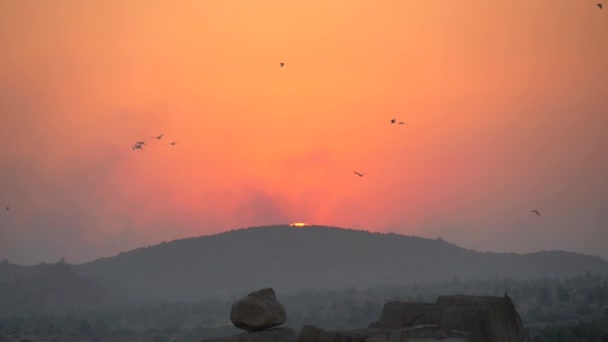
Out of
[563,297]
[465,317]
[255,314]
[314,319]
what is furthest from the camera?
[314,319]

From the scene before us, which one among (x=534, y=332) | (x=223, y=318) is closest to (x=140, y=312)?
(x=223, y=318)

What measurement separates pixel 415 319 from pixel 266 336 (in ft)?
14.6

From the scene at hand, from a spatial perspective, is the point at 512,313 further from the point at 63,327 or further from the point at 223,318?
the point at 223,318

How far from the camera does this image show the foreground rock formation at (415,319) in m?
27.1

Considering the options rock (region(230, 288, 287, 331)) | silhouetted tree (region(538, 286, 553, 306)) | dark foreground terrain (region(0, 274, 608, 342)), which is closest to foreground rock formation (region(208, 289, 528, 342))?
rock (region(230, 288, 287, 331))

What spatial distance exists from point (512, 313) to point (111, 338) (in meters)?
90.4

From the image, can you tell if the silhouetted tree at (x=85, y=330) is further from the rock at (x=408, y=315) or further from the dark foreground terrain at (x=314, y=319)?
the rock at (x=408, y=315)

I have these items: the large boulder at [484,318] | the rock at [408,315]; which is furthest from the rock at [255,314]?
the large boulder at [484,318]

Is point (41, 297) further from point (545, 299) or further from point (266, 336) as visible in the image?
point (266, 336)

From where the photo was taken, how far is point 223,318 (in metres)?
148

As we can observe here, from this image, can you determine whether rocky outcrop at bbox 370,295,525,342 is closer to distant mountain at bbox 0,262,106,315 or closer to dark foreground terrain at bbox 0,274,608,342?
dark foreground terrain at bbox 0,274,608,342

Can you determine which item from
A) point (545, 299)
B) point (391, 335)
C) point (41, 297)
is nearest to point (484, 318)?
point (391, 335)

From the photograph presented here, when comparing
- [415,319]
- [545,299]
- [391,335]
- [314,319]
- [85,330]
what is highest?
[85,330]

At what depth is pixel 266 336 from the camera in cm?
2811
